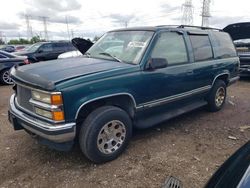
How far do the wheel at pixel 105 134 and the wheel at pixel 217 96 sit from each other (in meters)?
2.52

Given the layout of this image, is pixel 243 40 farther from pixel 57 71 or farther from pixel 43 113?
pixel 43 113

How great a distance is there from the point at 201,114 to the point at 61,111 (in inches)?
139

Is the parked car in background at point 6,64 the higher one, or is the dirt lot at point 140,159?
the parked car in background at point 6,64

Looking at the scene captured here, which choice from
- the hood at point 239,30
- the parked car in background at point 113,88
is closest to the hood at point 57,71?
the parked car in background at point 113,88

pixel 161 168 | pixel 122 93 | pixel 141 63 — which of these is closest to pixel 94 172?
pixel 161 168

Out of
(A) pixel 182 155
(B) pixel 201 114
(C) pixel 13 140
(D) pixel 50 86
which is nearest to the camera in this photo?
(D) pixel 50 86

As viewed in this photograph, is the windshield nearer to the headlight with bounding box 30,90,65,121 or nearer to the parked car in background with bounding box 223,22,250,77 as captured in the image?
the headlight with bounding box 30,90,65,121

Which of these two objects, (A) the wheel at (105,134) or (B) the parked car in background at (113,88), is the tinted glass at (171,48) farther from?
(A) the wheel at (105,134)

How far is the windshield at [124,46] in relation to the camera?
152 inches

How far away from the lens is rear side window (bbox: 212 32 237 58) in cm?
535

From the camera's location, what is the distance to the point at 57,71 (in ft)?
10.8

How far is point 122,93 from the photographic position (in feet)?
11.3

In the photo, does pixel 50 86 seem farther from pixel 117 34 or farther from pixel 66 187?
pixel 117 34

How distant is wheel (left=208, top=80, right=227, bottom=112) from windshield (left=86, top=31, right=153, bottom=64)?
2181mm
